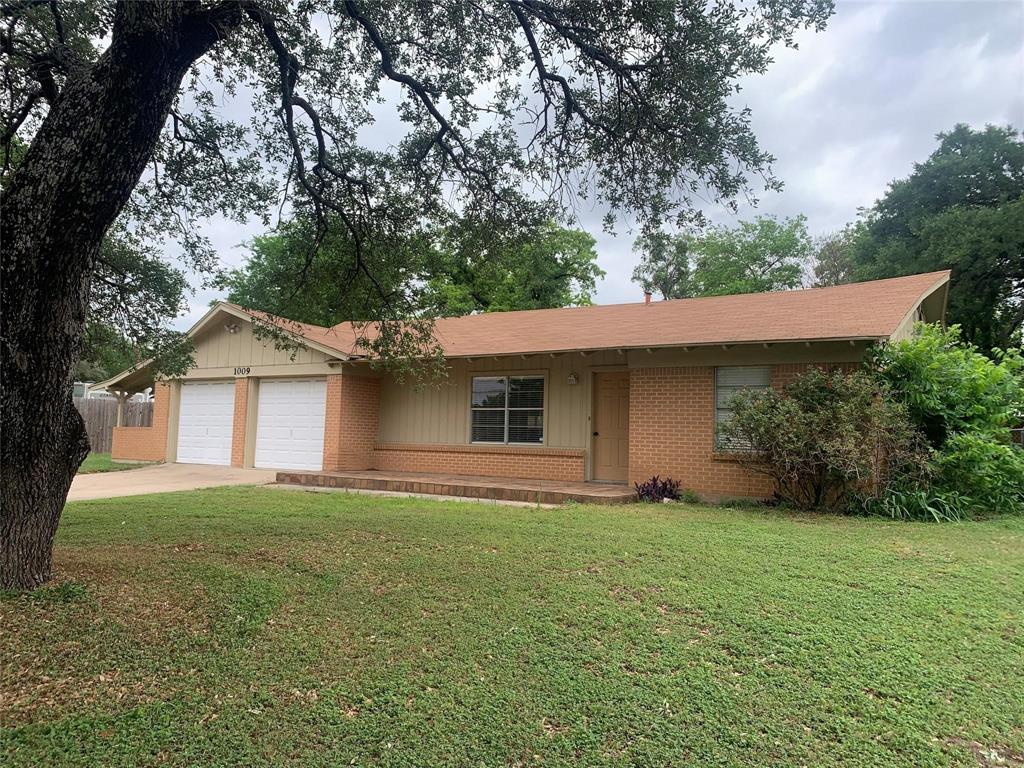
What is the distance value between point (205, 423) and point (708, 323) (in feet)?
42.6

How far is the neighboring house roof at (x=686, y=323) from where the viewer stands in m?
9.66

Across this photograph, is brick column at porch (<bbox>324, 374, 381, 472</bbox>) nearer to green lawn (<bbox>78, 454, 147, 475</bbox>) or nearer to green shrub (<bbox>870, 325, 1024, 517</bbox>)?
green lawn (<bbox>78, 454, 147, 475</bbox>)

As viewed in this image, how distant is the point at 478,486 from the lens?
34.9ft

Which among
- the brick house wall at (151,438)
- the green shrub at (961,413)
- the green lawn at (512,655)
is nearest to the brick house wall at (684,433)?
the green shrub at (961,413)

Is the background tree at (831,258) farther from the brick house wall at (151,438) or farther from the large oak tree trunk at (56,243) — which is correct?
the large oak tree trunk at (56,243)

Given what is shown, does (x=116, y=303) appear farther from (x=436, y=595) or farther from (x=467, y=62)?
(x=436, y=595)

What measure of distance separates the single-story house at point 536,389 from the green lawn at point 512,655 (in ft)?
14.6

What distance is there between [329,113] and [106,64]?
433 centimetres

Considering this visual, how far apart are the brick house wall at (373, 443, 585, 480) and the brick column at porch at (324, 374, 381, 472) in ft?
1.31

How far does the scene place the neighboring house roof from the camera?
9664 mm

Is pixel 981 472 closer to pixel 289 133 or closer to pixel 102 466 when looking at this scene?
pixel 289 133

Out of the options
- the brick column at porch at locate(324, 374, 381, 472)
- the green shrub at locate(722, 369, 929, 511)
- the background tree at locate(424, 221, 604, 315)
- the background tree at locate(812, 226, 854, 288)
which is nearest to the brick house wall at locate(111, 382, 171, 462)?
the brick column at porch at locate(324, 374, 381, 472)

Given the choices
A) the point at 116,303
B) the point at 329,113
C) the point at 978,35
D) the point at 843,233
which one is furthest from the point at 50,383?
the point at 843,233

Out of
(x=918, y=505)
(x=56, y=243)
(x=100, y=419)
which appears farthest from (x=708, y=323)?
(x=100, y=419)
